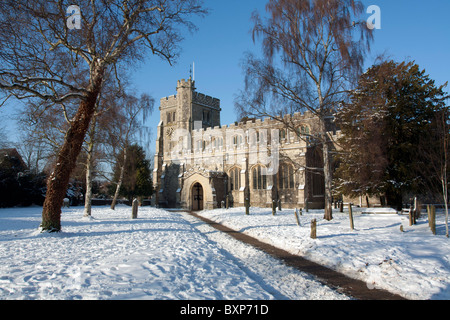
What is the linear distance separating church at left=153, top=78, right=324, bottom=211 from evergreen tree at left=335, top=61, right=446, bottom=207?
452 centimetres

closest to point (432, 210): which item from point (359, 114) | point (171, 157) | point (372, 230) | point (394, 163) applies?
point (372, 230)

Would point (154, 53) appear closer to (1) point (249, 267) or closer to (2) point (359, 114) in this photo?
(1) point (249, 267)

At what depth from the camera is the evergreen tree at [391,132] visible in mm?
15609

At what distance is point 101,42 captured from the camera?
8938mm

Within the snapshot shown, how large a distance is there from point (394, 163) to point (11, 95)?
58.3 feet

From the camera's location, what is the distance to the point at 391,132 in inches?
637

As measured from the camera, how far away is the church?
85.3 feet

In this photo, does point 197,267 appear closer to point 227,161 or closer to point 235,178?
point 235,178

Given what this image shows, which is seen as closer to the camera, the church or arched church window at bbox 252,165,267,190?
the church

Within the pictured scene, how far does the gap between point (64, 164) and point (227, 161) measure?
21884mm

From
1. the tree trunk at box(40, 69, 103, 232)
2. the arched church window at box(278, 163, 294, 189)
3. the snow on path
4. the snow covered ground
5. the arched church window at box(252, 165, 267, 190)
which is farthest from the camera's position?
the arched church window at box(252, 165, 267, 190)

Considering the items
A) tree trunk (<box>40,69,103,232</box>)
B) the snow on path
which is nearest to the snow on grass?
the snow on path

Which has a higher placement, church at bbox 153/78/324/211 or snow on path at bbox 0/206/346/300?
church at bbox 153/78/324/211

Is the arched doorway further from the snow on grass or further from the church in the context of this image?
the snow on grass
